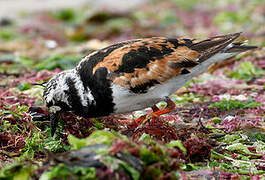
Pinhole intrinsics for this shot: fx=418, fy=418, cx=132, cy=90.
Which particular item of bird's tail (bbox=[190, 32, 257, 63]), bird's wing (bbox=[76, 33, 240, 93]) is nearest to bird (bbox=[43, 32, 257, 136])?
bird's wing (bbox=[76, 33, 240, 93])

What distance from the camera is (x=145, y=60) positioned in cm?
489

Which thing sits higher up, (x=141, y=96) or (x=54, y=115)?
(x=141, y=96)

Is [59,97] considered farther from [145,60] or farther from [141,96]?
[145,60]

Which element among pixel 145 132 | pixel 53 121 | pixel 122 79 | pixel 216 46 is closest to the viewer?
pixel 145 132

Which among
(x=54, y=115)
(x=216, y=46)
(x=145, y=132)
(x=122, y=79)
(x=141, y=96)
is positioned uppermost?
(x=216, y=46)

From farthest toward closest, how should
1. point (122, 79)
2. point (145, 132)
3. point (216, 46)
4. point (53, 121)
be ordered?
point (216, 46) → point (53, 121) → point (122, 79) → point (145, 132)

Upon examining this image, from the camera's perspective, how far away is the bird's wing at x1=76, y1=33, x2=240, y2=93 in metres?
4.78

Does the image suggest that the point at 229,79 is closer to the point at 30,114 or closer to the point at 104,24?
the point at 30,114

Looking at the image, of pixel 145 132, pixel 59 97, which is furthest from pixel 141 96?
pixel 59 97

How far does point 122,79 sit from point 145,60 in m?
0.38

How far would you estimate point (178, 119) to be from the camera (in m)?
5.61

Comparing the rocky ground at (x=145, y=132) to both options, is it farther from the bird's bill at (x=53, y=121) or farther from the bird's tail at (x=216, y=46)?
the bird's tail at (x=216, y=46)

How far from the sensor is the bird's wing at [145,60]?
15.7 feet

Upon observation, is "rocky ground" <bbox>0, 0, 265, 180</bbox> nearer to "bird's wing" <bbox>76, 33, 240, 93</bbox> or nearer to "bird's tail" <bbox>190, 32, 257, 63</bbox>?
"bird's wing" <bbox>76, 33, 240, 93</bbox>
